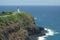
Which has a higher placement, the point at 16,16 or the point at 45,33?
Result: the point at 16,16

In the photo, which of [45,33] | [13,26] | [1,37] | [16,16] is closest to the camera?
→ [1,37]

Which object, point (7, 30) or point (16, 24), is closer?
point (7, 30)

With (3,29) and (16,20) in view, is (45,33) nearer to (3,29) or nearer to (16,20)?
(16,20)

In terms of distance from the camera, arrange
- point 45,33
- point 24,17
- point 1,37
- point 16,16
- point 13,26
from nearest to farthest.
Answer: point 1,37 < point 13,26 < point 16,16 < point 24,17 < point 45,33

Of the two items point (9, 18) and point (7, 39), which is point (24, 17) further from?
point (7, 39)

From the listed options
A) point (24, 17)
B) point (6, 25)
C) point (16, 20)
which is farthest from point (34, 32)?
point (6, 25)

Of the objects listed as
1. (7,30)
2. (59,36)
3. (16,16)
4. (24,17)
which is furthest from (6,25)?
(59,36)
